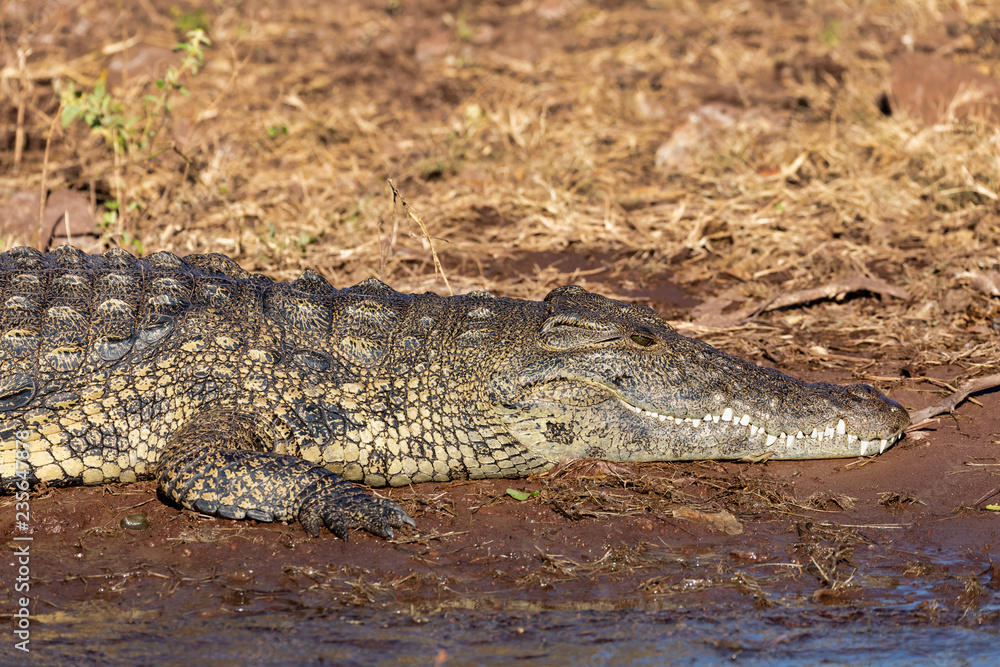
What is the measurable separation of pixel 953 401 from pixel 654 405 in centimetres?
155

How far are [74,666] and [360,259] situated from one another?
403 centimetres

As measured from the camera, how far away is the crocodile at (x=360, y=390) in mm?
4098

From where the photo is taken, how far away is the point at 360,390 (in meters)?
4.22

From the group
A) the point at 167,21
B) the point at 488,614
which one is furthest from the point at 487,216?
the point at 167,21

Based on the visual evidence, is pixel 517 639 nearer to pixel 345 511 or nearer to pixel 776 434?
pixel 345 511

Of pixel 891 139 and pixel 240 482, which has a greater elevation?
pixel 891 139

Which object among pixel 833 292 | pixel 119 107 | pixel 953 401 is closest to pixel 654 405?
pixel 953 401

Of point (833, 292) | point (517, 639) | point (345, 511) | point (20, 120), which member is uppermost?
point (20, 120)

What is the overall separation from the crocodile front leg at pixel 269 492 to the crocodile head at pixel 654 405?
0.74 metres

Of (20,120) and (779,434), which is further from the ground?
(20,120)

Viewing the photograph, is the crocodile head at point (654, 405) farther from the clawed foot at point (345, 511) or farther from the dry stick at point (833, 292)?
the dry stick at point (833, 292)

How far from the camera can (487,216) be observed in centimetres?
747

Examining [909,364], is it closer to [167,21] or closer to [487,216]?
Result: [487,216]

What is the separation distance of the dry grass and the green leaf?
A: 1.87m
